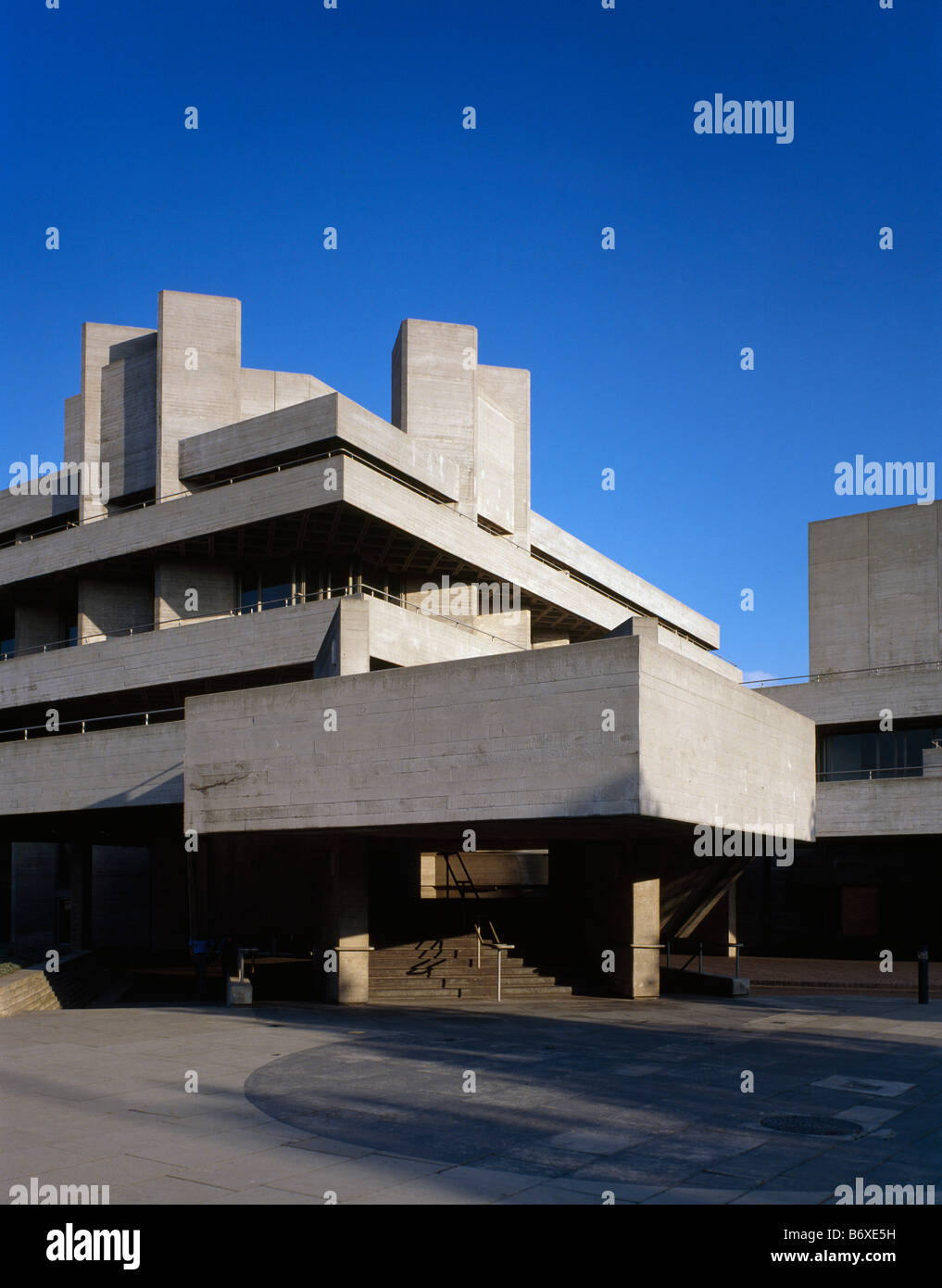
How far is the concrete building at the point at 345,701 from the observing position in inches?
738

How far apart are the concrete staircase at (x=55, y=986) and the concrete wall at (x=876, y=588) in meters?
29.8

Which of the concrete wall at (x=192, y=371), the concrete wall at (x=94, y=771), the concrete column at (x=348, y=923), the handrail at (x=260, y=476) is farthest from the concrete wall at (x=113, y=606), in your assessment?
the concrete column at (x=348, y=923)

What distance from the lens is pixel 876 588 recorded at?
44.3 metres

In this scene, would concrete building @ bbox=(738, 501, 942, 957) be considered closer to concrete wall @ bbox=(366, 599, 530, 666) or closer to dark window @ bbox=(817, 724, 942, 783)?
dark window @ bbox=(817, 724, 942, 783)

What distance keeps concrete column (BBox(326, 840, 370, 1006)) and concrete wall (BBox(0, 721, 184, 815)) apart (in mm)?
7274

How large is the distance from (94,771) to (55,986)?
7.22 metres

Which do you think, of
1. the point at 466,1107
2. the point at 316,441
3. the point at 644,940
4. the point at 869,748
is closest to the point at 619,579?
the point at 869,748

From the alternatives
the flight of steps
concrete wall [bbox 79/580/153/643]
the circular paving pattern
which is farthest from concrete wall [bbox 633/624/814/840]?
concrete wall [bbox 79/580/153/643]

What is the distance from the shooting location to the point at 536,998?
22984mm

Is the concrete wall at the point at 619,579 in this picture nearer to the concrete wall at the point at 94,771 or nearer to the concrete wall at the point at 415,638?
the concrete wall at the point at 415,638

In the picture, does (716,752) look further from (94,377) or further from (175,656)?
(94,377)

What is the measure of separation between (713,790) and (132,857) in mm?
28955
